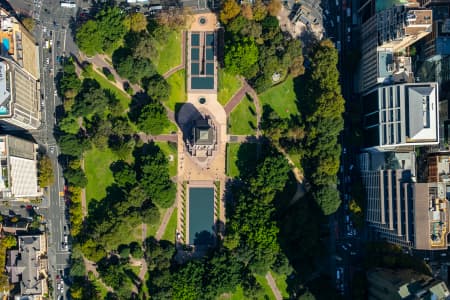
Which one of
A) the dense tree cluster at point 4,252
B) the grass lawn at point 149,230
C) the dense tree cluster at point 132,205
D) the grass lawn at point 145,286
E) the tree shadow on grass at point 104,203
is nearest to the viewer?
the dense tree cluster at point 4,252

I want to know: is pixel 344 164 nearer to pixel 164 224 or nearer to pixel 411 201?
pixel 411 201

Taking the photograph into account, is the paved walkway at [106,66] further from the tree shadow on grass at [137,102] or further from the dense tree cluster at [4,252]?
the dense tree cluster at [4,252]

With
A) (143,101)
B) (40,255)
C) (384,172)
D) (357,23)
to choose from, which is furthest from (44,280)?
(357,23)

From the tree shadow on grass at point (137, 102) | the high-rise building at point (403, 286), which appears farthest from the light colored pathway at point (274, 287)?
the tree shadow on grass at point (137, 102)

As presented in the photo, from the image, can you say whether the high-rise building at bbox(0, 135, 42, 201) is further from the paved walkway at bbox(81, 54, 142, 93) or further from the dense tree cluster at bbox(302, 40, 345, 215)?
the dense tree cluster at bbox(302, 40, 345, 215)

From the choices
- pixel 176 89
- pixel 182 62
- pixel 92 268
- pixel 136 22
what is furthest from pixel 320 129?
pixel 92 268

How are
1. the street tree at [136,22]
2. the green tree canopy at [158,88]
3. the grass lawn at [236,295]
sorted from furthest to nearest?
1. the grass lawn at [236,295]
2. the green tree canopy at [158,88]
3. the street tree at [136,22]
